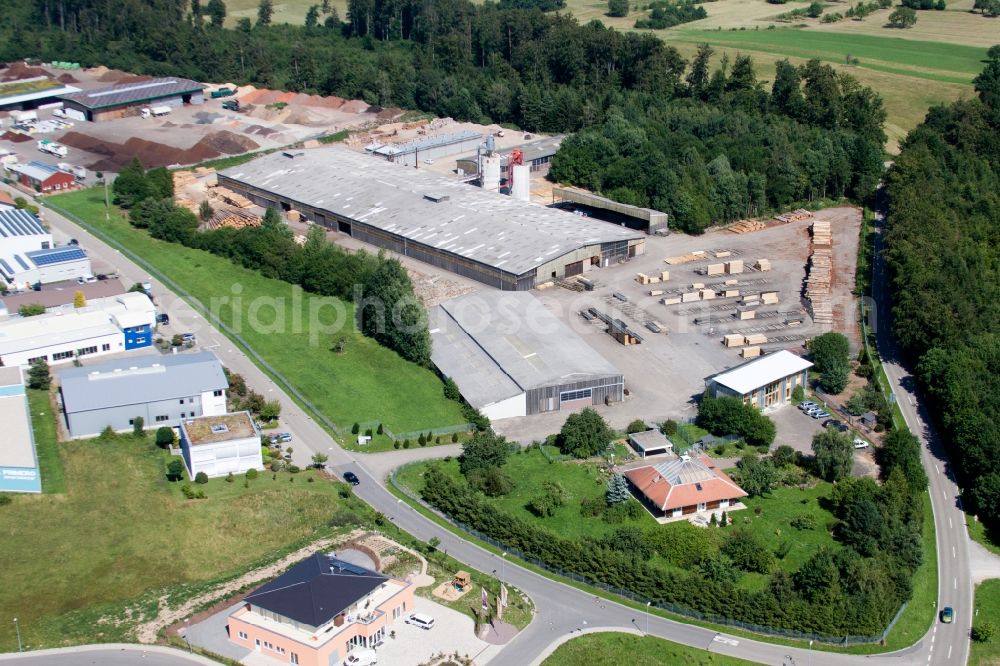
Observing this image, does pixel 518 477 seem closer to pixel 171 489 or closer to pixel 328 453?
pixel 328 453

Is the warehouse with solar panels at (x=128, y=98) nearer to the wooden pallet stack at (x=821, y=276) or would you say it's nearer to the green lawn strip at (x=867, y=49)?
the green lawn strip at (x=867, y=49)

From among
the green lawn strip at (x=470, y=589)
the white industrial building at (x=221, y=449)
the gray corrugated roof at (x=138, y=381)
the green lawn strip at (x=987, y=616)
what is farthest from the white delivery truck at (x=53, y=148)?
the green lawn strip at (x=987, y=616)

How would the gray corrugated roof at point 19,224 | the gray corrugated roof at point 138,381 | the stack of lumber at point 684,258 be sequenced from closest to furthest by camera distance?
the gray corrugated roof at point 138,381, the gray corrugated roof at point 19,224, the stack of lumber at point 684,258

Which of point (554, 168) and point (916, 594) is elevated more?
point (554, 168)

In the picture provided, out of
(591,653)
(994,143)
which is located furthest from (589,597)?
(994,143)

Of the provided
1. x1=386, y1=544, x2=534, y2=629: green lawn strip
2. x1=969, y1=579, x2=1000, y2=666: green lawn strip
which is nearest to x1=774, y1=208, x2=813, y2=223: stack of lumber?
x1=969, y1=579, x2=1000, y2=666: green lawn strip

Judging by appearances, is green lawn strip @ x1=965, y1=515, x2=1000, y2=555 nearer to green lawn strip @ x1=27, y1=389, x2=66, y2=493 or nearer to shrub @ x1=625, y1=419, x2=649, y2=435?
shrub @ x1=625, y1=419, x2=649, y2=435
